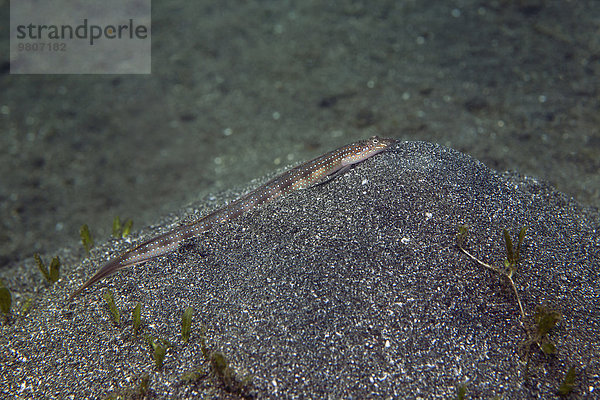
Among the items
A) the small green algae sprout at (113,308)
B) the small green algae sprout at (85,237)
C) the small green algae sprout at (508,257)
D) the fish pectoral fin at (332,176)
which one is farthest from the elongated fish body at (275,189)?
the small green algae sprout at (508,257)

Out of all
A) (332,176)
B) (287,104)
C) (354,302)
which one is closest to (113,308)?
(354,302)

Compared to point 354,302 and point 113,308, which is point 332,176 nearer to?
point 354,302

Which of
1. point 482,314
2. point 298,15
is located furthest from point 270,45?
point 482,314

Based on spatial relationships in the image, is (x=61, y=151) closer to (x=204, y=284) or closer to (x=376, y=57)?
(x=204, y=284)

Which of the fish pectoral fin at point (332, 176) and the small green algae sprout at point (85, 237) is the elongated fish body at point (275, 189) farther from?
the small green algae sprout at point (85, 237)

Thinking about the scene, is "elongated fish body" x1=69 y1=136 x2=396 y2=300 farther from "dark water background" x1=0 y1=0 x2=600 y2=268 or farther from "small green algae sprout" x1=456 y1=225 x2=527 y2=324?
"dark water background" x1=0 y1=0 x2=600 y2=268
